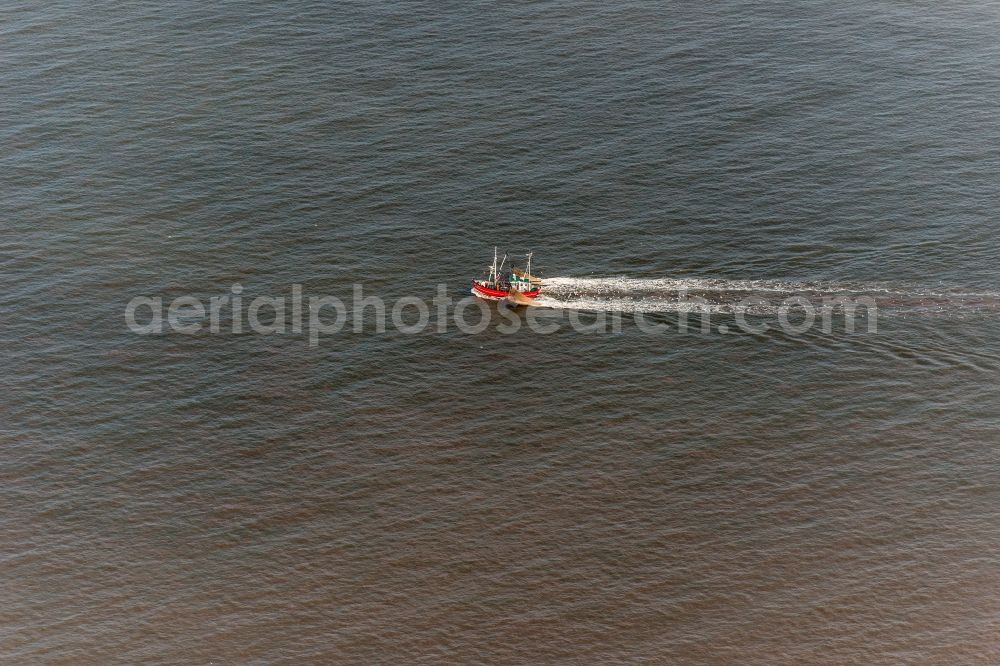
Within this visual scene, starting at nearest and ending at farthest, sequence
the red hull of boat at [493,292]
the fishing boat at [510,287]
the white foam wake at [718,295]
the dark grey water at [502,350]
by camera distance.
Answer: the dark grey water at [502,350] → the white foam wake at [718,295] → the red hull of boat at [493,292] → the fishing boat at [510,287]

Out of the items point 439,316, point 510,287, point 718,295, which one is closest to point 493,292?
point 510,287

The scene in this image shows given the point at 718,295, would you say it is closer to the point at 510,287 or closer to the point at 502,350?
the point at 510,287

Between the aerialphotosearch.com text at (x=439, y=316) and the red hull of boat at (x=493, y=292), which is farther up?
the red hull of boat at (x=493, y=292)

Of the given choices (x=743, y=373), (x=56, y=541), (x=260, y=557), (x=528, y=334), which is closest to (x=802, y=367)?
(x=743, y=373)

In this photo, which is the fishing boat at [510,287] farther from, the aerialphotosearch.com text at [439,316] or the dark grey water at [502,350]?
the dark grey water at [502,350]

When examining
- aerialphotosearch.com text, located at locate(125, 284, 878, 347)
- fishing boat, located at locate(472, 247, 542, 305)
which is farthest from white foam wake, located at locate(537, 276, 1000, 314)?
fishing boat, located at locate(472, 247, 542, 305)

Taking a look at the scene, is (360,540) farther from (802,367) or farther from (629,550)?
(802,367)

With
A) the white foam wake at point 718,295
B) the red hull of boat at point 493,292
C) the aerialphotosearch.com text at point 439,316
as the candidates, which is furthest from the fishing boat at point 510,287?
the white foam wake at point 718,295
